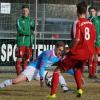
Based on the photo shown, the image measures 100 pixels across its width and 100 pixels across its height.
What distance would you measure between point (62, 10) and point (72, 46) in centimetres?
818

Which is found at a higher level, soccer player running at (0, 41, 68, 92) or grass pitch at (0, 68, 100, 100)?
soccer player running at (0, 41, 68, 92)

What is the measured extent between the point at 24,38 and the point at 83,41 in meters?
5.74

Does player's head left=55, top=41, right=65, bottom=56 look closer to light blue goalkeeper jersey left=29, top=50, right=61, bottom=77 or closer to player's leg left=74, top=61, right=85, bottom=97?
light blue goalkeeper jersey left=29, top=50, right=61, bottom=77

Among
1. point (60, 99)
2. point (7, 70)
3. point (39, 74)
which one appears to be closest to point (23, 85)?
point (39, 74)

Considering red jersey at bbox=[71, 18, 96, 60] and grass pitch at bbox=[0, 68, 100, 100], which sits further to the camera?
grass pitch at bbox=[0, 68, 100, 100]

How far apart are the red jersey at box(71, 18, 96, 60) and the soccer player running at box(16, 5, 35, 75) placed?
543 centimetres

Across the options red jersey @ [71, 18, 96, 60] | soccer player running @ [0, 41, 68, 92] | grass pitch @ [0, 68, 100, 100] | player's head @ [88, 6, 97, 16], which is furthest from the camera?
player's head @ [88, 6, 97, 16]

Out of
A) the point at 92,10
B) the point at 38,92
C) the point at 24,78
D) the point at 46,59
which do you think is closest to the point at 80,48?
the point at 46,59

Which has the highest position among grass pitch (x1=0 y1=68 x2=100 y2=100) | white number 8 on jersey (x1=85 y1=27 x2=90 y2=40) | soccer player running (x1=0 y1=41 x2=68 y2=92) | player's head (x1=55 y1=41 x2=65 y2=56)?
white number 8 on jersey (x1=85 y1=27 x2=90 y2=40)

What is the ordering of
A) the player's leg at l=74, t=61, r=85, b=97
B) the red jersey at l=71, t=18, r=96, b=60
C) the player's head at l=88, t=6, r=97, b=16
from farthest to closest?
the player's head at l=88, t=6, r=97, b=16
the player's leg at l=74, t=61, r=85, b=97
the red jersey at l=71, t=18, r=96, b=60

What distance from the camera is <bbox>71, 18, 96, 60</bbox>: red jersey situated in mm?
11086

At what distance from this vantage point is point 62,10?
19125mm

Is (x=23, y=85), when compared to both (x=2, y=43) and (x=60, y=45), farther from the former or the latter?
(x=2, y=43)

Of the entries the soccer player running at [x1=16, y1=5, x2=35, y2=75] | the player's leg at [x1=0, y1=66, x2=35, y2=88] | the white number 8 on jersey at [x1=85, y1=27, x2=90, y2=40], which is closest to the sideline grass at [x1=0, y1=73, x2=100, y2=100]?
the player's leg at [x1=0, y1=66, x2=35, y2=88]
